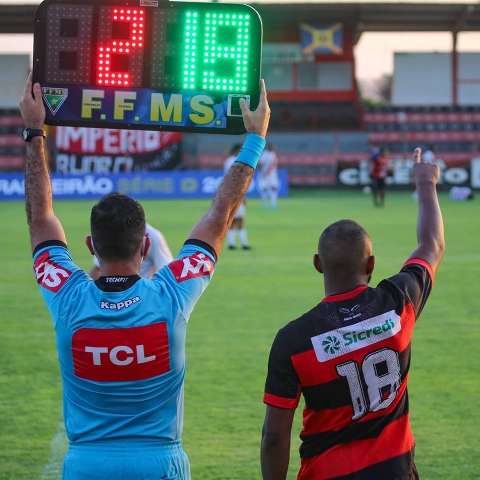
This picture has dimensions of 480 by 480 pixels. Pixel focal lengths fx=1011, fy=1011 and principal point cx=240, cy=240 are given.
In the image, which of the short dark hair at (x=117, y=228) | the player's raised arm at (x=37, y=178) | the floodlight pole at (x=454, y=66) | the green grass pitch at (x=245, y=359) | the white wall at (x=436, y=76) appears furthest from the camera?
the white wall at (x=436, y=76)

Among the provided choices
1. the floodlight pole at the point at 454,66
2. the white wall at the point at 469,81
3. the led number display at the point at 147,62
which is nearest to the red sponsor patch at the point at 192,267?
the led number display at the point at 147,62

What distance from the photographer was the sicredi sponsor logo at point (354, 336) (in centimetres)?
379

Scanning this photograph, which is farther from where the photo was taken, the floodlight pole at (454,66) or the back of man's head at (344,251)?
the floodlight pole at (454,66)

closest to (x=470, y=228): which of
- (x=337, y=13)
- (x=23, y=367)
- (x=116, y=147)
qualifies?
(x=23, y=367)

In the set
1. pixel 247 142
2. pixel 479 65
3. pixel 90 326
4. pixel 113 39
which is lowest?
pixel 90 326

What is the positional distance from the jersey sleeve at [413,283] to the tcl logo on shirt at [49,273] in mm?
1268

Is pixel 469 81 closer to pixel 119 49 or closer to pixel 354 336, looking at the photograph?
pixel 119 49

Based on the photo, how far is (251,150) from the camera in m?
4.06

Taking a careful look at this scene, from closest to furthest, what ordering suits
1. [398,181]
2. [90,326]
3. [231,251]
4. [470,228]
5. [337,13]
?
[90,326], [231,251], [470,228], [398,181], [337,13]

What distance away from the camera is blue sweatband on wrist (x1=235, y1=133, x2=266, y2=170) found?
13.3 ft

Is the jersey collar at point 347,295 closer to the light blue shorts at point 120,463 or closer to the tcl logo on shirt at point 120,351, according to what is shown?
the tcl logo on shirt at point 120,351

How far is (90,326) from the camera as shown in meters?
3.65

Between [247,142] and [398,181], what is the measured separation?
40.7 m

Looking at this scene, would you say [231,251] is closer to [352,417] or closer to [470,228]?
[470,228]
